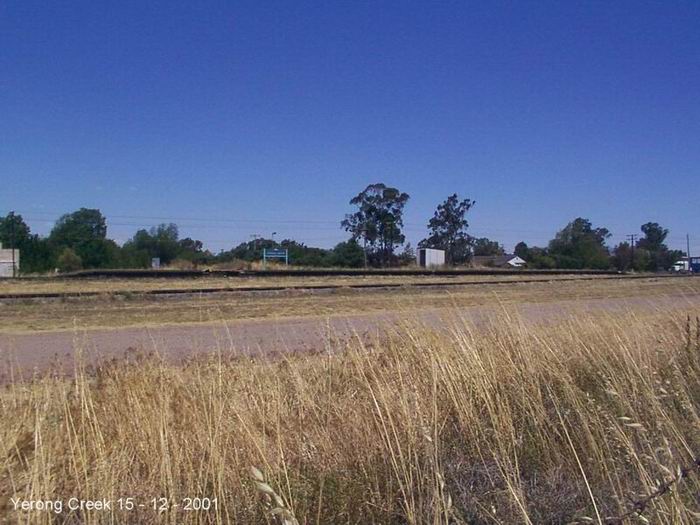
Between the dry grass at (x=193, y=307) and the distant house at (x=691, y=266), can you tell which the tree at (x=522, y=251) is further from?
the dry grass at (x=193, y=307)

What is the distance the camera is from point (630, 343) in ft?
22.9

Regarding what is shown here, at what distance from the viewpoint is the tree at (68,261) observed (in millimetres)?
69806

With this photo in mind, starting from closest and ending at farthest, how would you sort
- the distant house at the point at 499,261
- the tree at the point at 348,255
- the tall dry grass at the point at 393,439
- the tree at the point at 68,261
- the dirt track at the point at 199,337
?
the tall dry grass at the point at 393,439 → the dirt track at the point at 199,337 → the tree at the point at 68,261 → the tree at the point at 348,255 → the distant house at the point at 499,261

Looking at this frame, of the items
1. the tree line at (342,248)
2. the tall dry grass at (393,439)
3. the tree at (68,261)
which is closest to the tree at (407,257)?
the tree line at (342,248)

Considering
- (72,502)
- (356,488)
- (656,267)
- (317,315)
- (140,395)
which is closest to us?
(72,502)

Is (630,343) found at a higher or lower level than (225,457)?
higher

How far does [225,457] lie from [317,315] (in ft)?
47.4

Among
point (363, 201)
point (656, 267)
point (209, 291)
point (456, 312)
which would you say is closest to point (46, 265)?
point (363, 201)

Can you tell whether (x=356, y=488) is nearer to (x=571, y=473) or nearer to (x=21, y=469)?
(x=571, y=473)

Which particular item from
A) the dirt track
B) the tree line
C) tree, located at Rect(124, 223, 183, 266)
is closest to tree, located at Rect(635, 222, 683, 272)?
the tree line

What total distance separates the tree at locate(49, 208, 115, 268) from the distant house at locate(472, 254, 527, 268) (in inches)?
2002

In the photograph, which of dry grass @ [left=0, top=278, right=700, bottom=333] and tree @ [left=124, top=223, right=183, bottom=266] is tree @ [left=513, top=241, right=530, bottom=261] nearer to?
tree @ [left=124, top=223, right=183, bottom=266]

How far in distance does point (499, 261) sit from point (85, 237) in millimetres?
63112

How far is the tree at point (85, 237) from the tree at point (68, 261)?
298 cm
